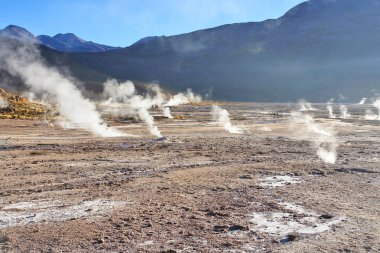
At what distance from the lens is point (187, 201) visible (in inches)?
523

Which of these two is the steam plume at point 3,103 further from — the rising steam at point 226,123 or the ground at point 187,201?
the ground at point 187,201

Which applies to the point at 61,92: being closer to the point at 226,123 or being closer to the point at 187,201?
the point at 226,123

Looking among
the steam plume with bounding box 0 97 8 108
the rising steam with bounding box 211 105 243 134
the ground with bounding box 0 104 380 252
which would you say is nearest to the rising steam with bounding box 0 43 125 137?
the steam plume with bounding box 0 97 8 108

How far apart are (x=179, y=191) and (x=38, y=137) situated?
20967 millimetres

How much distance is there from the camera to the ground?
9859 mm

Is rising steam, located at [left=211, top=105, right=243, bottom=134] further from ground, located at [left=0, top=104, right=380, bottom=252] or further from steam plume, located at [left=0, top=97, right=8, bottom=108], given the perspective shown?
steam plume, located at [left=0, top=97, right=8, bottom=108]

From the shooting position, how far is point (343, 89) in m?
162

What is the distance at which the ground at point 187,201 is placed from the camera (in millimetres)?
9859

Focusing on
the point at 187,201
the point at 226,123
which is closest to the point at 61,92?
the point at 226,123

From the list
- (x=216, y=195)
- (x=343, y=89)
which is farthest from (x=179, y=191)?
(x=343, y=89)

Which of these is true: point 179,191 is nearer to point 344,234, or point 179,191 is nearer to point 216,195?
point 216,195

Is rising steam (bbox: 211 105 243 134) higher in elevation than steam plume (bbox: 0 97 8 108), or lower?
lower

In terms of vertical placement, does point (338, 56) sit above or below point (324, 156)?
above

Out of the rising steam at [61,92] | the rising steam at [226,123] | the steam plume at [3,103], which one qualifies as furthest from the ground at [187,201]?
the steam plume at [3,103]
